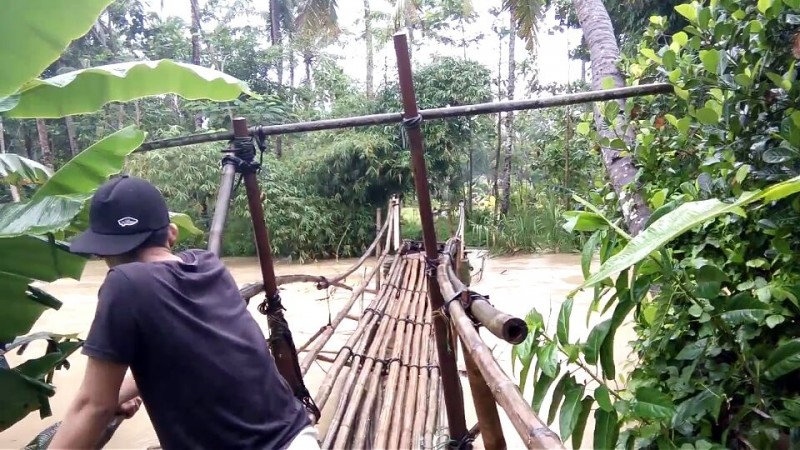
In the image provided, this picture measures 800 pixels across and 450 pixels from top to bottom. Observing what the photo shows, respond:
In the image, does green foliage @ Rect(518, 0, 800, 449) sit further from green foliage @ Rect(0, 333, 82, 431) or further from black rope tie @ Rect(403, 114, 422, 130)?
green foliage @ Rect(0, 333, 82, 431)

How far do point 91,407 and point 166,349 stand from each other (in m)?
0.13

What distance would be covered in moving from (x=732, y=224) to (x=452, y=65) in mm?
8918

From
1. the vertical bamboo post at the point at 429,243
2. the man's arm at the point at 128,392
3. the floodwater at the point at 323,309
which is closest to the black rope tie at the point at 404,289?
the floodwater at the point at 323,309

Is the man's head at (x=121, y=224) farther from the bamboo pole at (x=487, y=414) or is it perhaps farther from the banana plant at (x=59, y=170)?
the bamboo pole at (x=487, y=414)

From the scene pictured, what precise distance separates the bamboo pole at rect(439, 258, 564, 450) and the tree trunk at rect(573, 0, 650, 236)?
580 mm

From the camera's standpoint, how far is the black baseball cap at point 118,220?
930 millimetres

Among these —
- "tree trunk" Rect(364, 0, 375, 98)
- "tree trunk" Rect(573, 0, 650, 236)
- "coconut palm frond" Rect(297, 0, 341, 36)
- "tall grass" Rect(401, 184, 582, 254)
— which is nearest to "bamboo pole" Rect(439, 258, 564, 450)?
"tree trunk" Rect(573, 0, 650, 236)

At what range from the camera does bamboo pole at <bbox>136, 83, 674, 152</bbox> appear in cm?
131

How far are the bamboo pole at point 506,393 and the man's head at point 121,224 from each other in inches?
22.3

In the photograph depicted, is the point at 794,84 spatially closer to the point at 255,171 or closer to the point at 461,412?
the point at 461,412

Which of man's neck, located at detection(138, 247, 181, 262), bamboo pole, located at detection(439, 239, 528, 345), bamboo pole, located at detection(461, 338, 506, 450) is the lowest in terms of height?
bamboo pole, located at detection(461, 338, 506, 450)

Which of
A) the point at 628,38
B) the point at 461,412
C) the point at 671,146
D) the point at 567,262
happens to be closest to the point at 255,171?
the point at 461,412

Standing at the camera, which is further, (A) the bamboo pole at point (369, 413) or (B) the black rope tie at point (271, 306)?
(A) the bamboo pole at point (369, 413)

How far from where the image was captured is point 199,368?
91 centimetres
